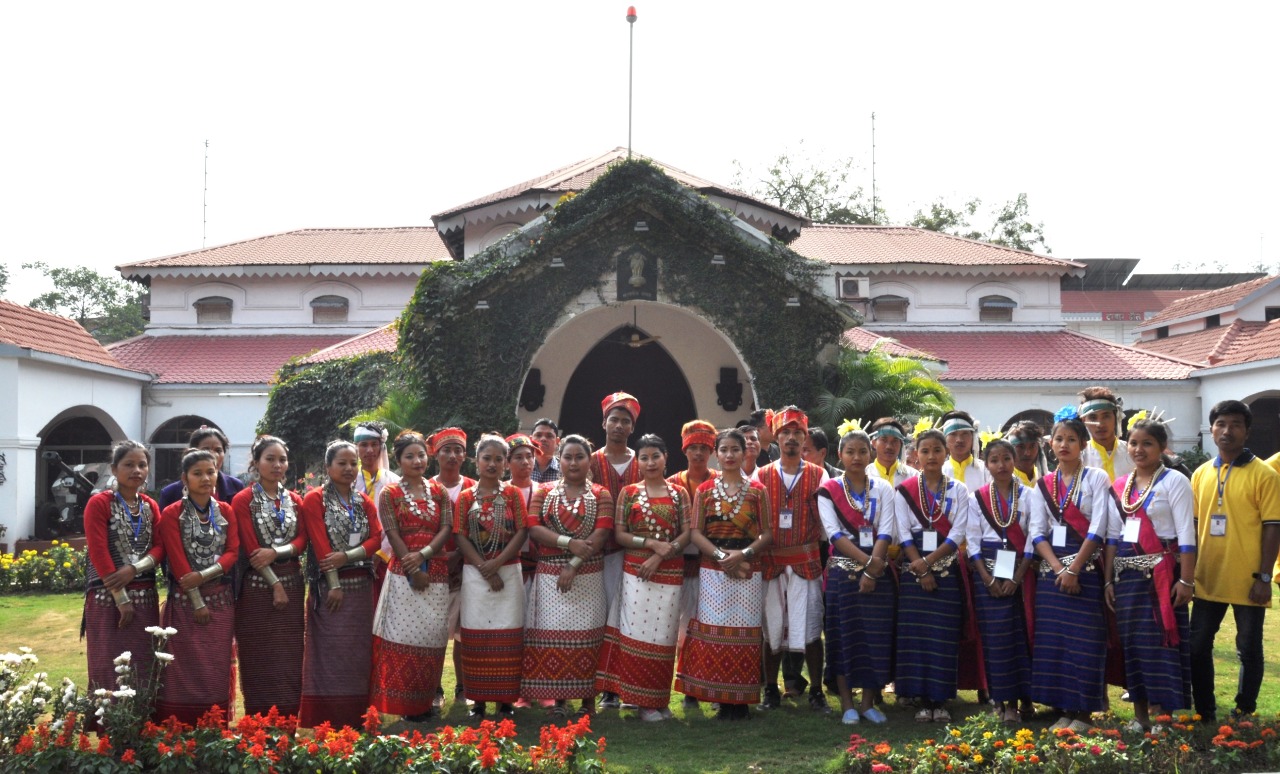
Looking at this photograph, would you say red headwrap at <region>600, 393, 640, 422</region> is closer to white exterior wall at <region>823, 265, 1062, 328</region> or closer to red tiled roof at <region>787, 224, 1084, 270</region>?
red tiled roof at <region>787, 224, 1084, 270</region>

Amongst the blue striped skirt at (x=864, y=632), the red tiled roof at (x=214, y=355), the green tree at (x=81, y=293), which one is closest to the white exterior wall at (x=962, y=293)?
the red tiled roof at (x=214, y=355)

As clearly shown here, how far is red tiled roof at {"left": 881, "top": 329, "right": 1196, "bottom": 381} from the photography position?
75.3ft

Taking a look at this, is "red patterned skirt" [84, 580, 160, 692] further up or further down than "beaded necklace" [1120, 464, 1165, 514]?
further down

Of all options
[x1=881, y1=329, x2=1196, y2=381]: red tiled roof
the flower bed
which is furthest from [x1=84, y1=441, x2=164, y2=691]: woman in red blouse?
[x1=881, y1=329, x2=1196, y2=381]: red tiled roof

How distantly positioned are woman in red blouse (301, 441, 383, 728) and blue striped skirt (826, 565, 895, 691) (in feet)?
9.80

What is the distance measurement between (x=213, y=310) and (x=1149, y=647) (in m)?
23.8

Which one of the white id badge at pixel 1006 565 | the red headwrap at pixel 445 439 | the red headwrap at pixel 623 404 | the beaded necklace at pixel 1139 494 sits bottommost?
the white id badge at pixel 1006 565

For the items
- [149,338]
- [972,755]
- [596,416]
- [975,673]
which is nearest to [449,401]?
[596,416]

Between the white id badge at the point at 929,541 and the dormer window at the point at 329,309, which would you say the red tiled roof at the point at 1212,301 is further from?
the white id badge at the point at 929,541

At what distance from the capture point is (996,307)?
25.8 metres

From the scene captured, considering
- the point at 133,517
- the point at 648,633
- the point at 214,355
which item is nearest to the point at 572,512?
the point at 648,633

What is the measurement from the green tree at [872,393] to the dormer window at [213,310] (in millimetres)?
16504

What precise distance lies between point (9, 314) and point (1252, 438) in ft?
84.3

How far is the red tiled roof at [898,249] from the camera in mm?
25406
